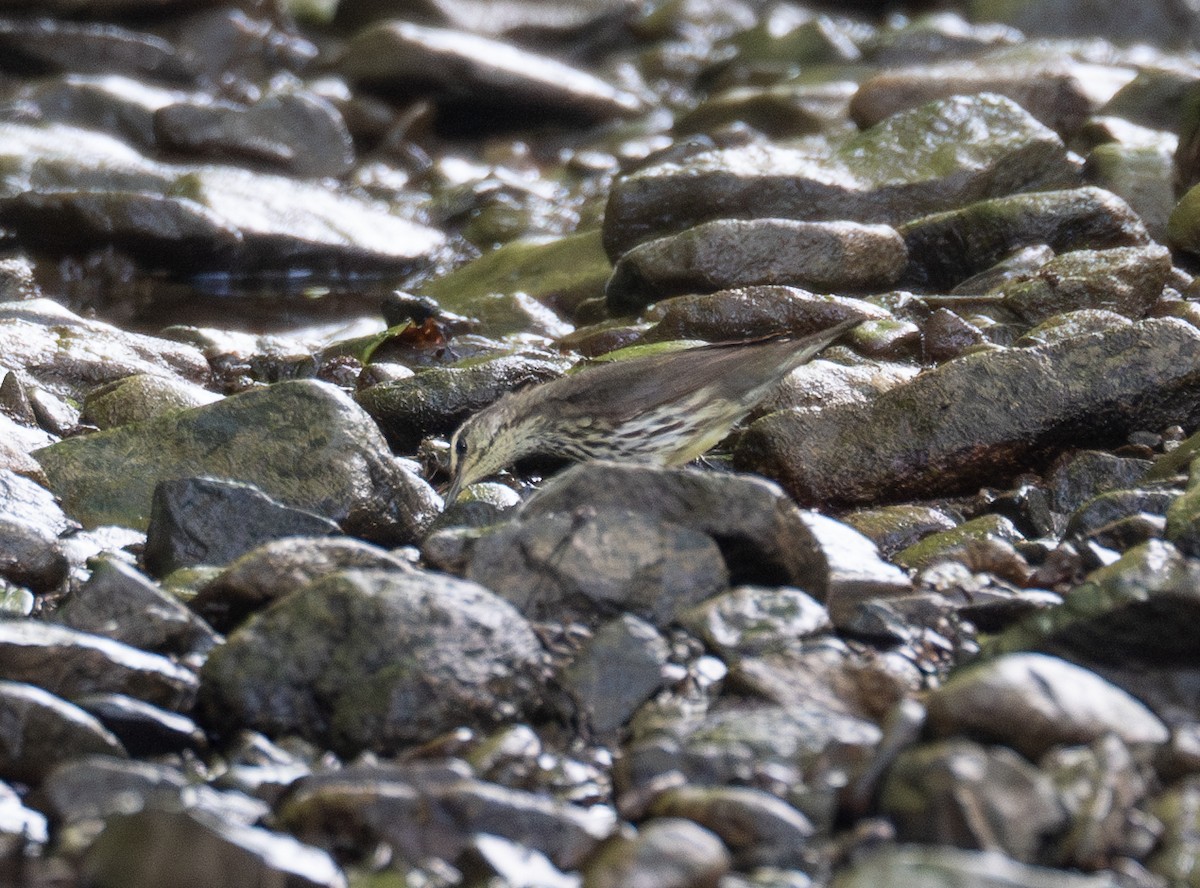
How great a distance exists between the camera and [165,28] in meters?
18.6

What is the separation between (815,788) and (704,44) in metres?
19.6

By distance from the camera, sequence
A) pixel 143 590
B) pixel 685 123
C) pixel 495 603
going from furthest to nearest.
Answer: pixel 685 123
pixel 143 590
pixel 495 603

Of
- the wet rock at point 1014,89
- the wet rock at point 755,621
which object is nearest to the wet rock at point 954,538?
the wet rock at point 755,621

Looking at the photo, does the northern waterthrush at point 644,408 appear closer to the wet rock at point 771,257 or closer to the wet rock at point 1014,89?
the wet rock at point 771,257

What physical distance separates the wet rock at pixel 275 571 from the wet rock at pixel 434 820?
45.7 inches

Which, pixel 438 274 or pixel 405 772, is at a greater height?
pixel 405 772

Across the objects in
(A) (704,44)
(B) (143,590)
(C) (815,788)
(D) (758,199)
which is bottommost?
(A) (704,44)

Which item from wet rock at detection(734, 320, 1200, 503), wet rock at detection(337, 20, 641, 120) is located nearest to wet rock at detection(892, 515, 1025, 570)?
wet rock at detection(734, 320, 1200, 503)

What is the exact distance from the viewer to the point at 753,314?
25.3 feet

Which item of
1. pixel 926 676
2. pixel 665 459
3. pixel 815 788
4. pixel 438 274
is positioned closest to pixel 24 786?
pixel 815 788

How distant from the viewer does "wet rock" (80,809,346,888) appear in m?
3.08

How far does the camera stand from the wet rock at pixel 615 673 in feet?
13.0

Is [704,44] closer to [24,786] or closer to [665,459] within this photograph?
[665,459]

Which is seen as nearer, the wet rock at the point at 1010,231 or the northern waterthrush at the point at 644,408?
the northern waterthrush at the point at 644,408
